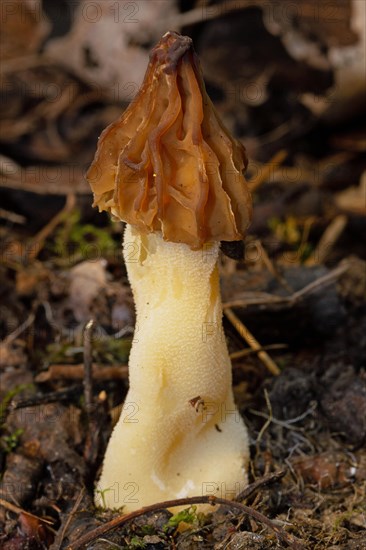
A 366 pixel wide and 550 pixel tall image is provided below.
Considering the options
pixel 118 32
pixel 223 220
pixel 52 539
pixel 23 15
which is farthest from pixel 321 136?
pixel 52 539

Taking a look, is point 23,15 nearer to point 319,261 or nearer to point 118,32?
point 118,32

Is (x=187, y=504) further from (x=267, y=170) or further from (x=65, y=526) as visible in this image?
(x=267, y=170)

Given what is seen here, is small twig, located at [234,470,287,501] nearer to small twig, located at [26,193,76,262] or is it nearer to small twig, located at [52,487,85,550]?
small twig, located at [52,487,85,550]

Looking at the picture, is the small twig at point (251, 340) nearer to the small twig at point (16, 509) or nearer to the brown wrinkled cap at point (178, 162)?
the brown wrinkled cap at point (178, 162)

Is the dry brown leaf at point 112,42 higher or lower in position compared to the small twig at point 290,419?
higher

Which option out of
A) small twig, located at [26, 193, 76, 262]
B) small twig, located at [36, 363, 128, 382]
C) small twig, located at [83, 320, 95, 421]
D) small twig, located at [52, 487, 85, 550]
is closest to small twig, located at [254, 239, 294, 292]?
small twig, located at [36, 363, 128, 382]

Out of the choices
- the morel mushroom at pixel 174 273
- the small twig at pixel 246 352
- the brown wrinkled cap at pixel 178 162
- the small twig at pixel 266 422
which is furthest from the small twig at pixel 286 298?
the brown wrinkled cap at pixel 178 162
